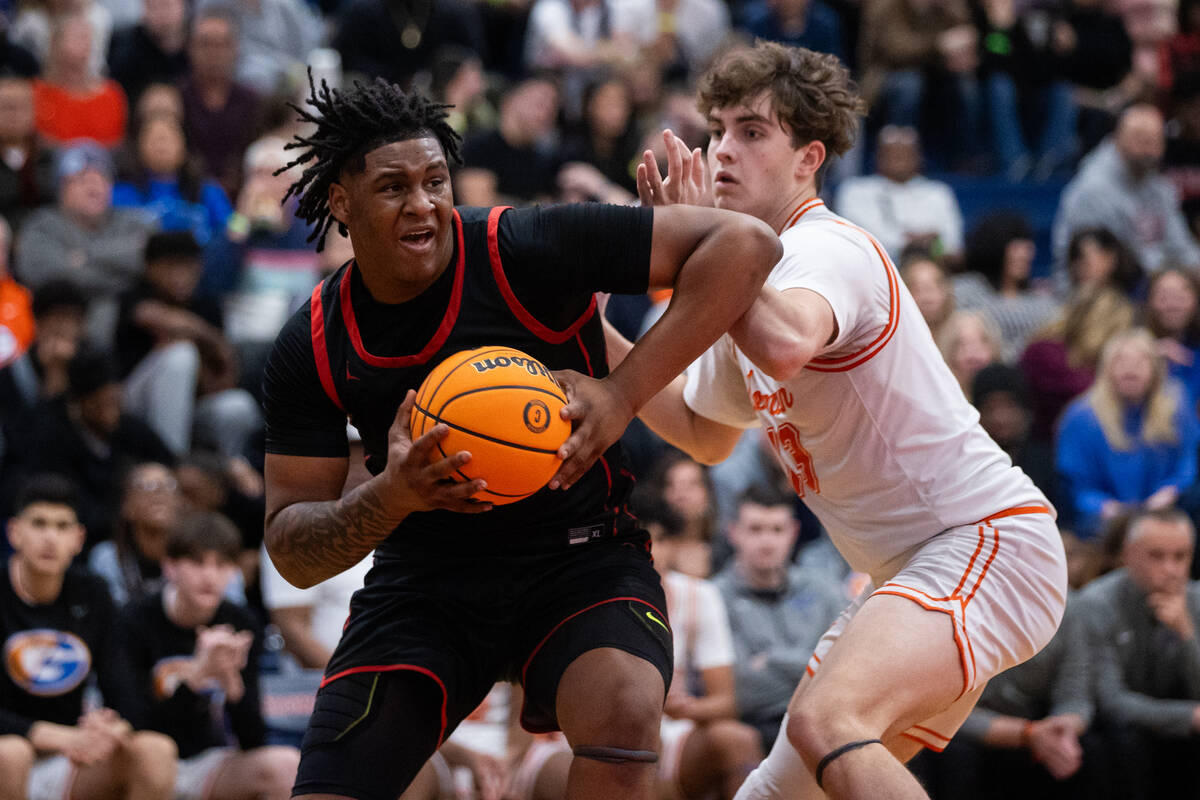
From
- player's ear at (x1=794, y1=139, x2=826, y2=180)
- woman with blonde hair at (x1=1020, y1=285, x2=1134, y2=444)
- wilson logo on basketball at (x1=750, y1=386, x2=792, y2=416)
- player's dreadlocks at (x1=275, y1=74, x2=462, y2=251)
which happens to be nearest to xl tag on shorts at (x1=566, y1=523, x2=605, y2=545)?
wilson logo on basketball at (x1=750, y1=386, x2=792, y2=416)

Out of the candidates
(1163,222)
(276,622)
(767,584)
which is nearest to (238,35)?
(276,622)

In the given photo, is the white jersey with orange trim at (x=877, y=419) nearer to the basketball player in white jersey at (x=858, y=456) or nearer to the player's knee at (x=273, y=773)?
the basketball player in white jersey at (x=858, y=456)

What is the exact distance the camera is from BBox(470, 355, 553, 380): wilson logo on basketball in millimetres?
3658

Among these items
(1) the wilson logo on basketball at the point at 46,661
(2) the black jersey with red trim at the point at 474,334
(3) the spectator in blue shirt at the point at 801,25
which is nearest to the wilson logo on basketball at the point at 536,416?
(2) the black jersey with red trim at the point at 474,334

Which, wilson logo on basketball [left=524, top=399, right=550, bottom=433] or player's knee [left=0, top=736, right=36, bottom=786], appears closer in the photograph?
wilson logo on basketball [left=524, top=399, right=550, bottom=433]

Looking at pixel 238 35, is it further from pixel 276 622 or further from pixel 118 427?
pixel 276 622

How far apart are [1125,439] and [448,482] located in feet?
21.2

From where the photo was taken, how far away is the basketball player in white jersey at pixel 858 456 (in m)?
3.81

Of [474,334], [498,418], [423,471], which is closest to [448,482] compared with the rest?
[423,471]

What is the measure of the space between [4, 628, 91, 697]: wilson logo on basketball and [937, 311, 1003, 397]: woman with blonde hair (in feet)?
17.5

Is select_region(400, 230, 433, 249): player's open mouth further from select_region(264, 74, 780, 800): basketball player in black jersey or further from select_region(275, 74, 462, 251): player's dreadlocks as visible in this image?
select_region(275, 74, 462, 251): player's dreadlocks

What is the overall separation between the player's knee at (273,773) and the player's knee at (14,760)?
0.98m

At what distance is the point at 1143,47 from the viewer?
1360 cm

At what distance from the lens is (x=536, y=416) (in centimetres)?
361
